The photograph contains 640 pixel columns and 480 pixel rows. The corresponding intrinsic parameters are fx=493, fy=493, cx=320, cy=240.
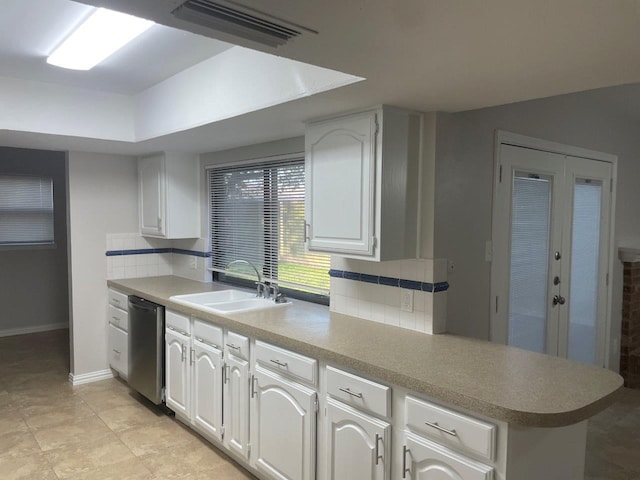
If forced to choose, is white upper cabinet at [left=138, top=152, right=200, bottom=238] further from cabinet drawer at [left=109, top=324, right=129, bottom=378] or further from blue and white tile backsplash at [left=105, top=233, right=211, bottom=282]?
cabinet drawer at [left=109, top=324, right=129, bottom=378]

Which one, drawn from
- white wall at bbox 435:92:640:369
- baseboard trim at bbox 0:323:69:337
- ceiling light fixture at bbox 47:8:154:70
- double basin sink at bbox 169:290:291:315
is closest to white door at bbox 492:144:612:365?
white wall at bbox 435:92:640:369

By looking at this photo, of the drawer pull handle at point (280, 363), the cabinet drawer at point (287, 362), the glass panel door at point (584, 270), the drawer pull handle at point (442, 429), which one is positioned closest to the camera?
the drawer pull handle at point (442, 429)

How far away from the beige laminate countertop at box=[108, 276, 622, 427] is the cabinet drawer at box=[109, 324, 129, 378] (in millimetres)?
1549

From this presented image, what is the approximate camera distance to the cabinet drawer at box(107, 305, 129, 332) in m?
4.12

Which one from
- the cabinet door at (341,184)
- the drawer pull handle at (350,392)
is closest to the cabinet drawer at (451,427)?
the drawer pull handle at (350,392)

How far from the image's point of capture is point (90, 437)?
329 cm

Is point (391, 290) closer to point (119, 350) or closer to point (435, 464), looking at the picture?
point (435, 464)

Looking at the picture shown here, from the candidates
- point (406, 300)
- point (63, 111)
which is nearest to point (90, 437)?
point (63, 111)

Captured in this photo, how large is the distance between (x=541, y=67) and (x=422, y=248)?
108 centimetres

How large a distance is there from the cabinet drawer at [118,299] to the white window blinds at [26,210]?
221cm

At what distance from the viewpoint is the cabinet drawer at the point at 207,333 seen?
2.99m

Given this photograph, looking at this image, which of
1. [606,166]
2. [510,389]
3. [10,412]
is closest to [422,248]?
[510,389]

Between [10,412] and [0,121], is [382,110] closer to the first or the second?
[0,121]

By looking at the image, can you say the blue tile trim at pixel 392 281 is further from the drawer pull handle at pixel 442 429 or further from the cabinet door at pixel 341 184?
the drawer pull handle at pixel 442 429
